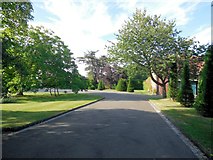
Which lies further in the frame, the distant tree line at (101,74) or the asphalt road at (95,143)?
the distant tree line at (101,74)

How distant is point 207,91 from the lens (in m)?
13.8

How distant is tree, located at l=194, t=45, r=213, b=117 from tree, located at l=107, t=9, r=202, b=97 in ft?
39.6

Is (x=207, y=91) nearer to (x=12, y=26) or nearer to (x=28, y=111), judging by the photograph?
(x=28, y=111)

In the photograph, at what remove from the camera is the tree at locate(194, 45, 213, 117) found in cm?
1346

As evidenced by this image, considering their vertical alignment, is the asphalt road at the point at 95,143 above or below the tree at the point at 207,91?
below

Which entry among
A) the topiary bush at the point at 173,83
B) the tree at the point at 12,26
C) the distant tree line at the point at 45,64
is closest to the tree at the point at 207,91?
the topiary bush at the point at 173,83

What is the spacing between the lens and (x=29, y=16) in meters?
12.9

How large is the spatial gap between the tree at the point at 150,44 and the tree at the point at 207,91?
12.1 metres

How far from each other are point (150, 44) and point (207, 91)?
52.0 ft

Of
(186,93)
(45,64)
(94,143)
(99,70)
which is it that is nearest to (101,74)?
(99,70)

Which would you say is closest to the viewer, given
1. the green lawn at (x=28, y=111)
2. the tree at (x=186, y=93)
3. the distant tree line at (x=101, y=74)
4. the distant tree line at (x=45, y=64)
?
the green lawn at (x=28, y=111)

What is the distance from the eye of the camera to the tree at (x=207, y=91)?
1346 cm

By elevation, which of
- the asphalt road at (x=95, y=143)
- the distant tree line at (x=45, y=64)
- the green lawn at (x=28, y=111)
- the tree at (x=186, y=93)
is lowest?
the asphalt road at (x=95, y=143)

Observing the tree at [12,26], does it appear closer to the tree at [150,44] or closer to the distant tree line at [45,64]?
the distant tree line at [45,64]
